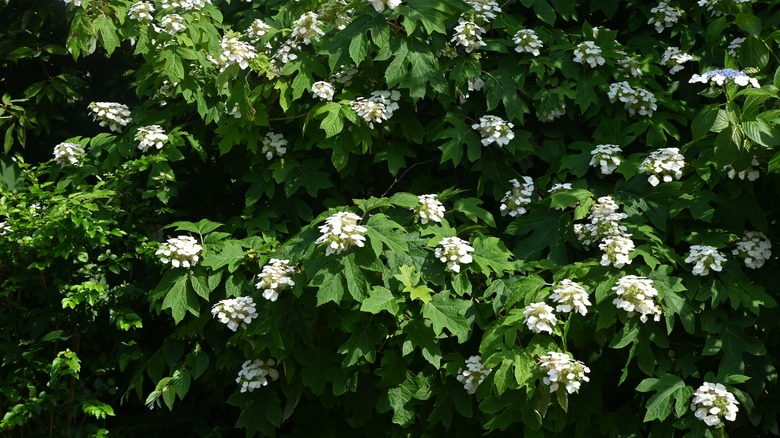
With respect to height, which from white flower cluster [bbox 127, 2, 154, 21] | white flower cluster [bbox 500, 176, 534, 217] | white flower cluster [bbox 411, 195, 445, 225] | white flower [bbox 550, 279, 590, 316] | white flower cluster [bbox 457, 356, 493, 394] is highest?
white flower cluster [bbox 127, 2, 154, 21]

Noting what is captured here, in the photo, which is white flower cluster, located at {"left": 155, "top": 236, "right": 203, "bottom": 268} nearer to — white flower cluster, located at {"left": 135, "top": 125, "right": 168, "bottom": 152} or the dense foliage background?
the dense foliage background

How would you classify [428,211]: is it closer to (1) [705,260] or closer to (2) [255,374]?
(2) [255,374]

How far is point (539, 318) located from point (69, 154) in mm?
2257

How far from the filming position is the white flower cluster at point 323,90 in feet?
11.4

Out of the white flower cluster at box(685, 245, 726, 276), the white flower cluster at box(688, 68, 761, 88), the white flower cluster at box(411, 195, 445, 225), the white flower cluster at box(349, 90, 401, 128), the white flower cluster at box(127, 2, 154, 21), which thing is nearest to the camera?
the white flower cluster at box(688, 68, 761, 88)

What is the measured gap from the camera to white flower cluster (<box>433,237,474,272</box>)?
3.11 metres

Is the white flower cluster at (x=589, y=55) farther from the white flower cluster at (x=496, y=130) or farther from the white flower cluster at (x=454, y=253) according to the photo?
the white flower cluster at (x=454, y=253)

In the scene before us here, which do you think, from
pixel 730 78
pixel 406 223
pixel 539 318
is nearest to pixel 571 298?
pixel 539 318

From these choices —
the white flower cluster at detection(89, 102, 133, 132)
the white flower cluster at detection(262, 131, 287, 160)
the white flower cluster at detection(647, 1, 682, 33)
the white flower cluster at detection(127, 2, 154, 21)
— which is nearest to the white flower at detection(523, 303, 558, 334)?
the white flower cluster at detection(262, 131, 287, 160)

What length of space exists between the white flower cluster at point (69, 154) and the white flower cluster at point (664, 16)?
2624mm

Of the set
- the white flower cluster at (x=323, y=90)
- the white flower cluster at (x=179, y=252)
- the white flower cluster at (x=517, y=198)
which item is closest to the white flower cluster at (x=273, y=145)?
the white flower cluster at (x=323, y=90)

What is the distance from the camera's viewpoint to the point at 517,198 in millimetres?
3596

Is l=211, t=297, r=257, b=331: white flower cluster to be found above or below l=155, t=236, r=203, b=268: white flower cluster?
below

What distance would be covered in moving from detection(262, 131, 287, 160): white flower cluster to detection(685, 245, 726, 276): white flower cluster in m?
1.64
